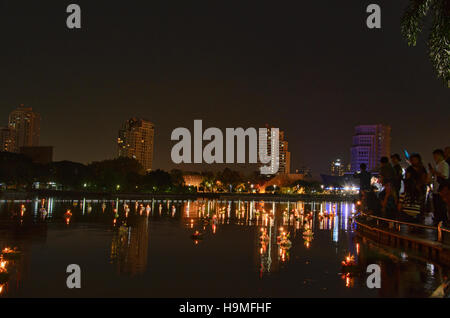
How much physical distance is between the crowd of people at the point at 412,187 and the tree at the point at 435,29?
3.09 m

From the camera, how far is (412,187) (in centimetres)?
1969

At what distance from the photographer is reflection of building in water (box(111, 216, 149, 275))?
1343cm

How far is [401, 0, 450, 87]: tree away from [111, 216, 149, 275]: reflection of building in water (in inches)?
384

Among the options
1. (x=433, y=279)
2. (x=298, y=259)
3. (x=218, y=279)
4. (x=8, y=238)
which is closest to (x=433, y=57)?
(x=433, y=279)

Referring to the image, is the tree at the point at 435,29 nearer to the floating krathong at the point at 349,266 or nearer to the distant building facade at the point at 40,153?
the floating krathong at the point at 349,266

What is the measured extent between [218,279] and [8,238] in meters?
11.0

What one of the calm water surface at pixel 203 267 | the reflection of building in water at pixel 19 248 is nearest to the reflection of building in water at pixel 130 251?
the calm water surface at pixel 203 267

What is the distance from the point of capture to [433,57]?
13000mm

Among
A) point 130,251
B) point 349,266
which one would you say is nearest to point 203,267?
point 130,251

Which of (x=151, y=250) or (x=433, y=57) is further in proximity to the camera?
(x=151, y=250)

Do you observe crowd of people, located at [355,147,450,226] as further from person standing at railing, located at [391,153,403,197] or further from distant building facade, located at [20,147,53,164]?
distant building facade, located at [20,147,53,164]

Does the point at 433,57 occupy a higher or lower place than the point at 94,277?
higher

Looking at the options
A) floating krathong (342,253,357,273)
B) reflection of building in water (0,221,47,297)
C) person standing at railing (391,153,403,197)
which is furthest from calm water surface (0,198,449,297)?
person standing at railing (391,153,403,197)
